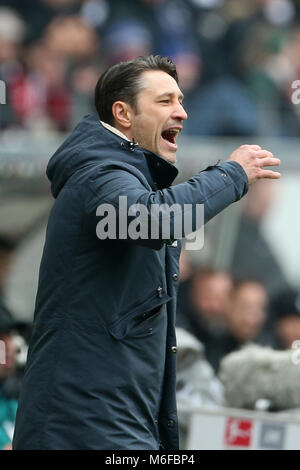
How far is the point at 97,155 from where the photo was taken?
3455 mm

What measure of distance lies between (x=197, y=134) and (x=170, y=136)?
563 centimetres

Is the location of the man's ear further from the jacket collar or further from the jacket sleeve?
the jacket sleeve

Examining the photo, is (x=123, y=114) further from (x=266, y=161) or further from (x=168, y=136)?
(x=266, y=161)

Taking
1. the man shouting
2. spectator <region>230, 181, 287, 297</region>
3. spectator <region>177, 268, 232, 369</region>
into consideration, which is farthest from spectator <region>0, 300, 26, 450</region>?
spectator <region>230, 181, 287, 297</region>

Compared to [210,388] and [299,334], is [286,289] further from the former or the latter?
[210,388]

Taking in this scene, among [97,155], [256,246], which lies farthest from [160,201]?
[256,246]

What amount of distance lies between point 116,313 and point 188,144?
16.2 feet

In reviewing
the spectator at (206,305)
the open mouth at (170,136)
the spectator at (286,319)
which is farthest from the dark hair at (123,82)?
the spectator at (206,305)

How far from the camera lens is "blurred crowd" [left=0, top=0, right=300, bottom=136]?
9.45 m

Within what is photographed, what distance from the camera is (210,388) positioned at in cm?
570

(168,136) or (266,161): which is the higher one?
(168,136)
